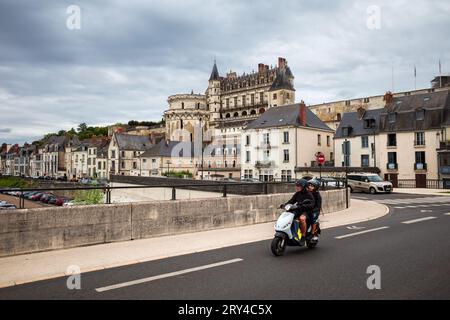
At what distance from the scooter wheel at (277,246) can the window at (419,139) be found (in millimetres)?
40715

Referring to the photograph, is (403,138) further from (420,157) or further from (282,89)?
(282,89)

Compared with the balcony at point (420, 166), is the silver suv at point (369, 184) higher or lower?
lower

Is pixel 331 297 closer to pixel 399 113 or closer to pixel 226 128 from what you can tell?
pixel 399 113

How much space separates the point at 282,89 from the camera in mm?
114250

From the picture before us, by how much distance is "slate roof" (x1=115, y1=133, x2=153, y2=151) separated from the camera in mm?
85375

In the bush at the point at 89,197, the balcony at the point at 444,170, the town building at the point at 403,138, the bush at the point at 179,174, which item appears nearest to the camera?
the bush at the point at 89,197

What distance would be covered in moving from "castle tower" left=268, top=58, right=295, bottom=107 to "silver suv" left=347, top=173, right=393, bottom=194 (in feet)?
269

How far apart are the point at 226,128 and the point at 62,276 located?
9582cm

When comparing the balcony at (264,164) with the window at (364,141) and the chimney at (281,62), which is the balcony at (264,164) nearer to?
the window at (364,141)

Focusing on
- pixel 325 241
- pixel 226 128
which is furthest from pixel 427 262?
pixel 226 128

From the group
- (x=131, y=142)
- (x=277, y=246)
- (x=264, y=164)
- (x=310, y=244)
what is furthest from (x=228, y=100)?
(x=277, y=246)

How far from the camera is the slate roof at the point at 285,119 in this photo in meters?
50.3

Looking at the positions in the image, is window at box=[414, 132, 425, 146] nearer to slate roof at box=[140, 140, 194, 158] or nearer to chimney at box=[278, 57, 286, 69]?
slate roof at box=[140, 140, 194, 158]

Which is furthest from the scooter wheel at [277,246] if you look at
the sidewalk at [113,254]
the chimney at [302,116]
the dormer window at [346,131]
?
the dormer window at [346,131]
